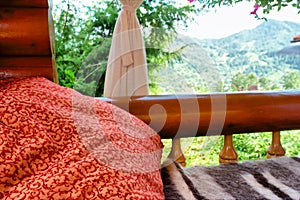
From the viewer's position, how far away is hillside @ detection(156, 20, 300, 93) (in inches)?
91.1

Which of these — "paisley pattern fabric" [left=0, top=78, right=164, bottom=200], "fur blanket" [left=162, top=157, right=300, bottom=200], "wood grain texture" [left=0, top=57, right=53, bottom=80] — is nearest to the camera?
"paisley pattern fabric" [left=0, top=78, right=164, bottom=200]

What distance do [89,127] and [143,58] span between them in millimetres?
1099

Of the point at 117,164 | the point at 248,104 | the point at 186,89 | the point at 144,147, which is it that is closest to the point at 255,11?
the point at 186,89

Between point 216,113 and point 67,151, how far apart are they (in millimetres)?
595

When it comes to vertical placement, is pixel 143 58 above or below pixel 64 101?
above

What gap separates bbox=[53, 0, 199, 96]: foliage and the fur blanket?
1.35 metres

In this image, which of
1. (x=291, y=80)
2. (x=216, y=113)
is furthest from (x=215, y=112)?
(x=291, y=80)

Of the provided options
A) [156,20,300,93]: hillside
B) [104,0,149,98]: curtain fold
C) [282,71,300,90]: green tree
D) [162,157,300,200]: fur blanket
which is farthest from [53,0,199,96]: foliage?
[162,157,300,200]: fur blanket

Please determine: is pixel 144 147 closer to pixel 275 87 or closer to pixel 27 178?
pixel 27 178

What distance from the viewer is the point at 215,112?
1.11 metres

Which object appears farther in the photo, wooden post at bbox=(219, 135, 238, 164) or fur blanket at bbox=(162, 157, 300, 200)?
wooden post at bbox=(219, 135, 238, 164)

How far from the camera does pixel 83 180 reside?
579 millimetres

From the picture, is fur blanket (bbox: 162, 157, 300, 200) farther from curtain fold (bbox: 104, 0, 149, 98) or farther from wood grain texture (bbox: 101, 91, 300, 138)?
curtain fold (bbox: 104, 0, 149, 98)

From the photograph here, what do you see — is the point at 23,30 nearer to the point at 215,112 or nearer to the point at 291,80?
the point at 215,112
